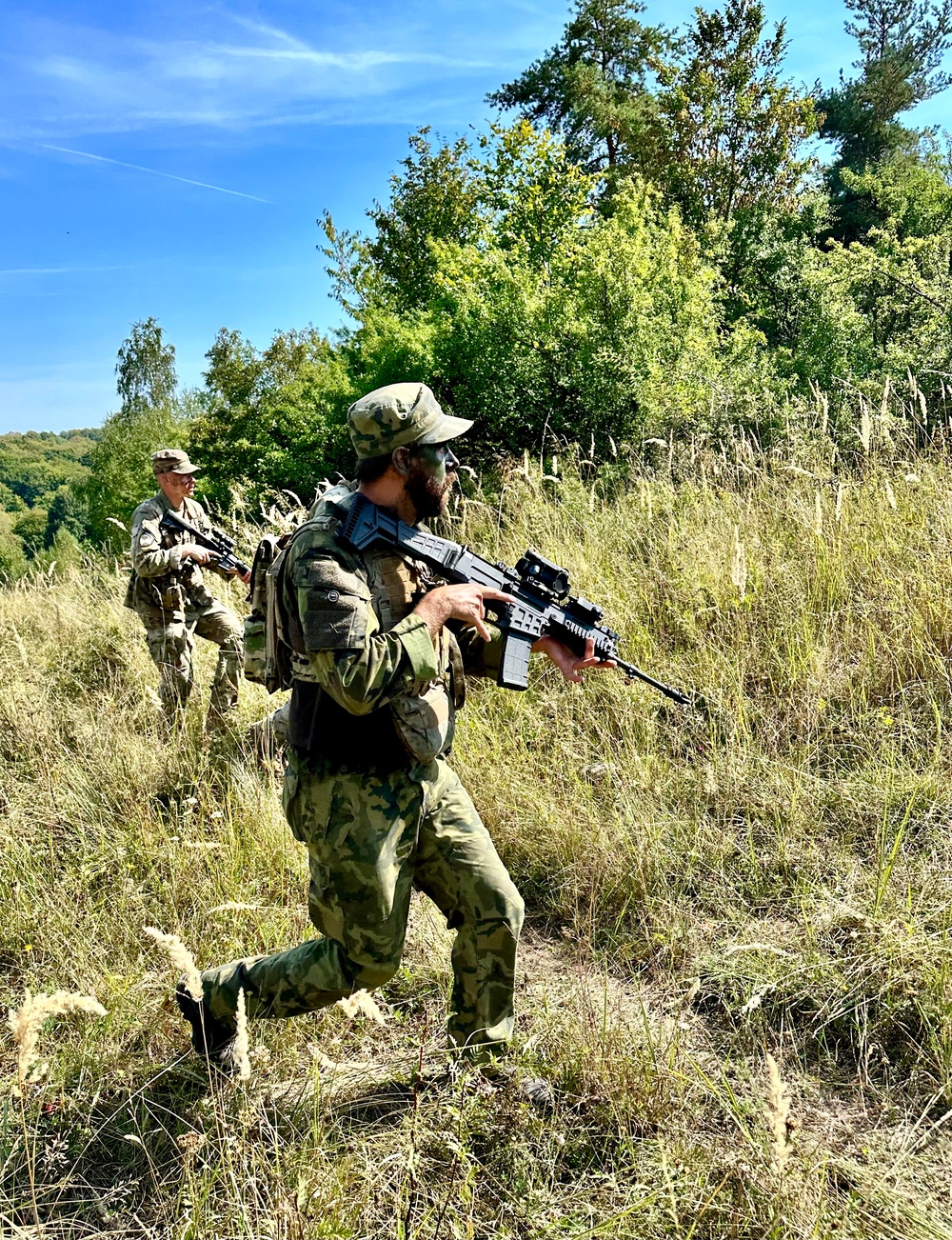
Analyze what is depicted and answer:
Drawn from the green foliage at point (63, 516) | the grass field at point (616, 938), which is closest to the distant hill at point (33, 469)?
the green foliage at point (63, 516)

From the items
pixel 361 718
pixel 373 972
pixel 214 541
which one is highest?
pixel 214 541

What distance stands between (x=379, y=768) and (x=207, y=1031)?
95 cm

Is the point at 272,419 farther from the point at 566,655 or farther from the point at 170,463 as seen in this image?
the point at 566,655

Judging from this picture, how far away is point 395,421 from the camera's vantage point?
2197 mm

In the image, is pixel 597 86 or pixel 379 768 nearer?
pixel 379 768

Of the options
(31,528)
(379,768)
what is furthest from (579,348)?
(31,528)

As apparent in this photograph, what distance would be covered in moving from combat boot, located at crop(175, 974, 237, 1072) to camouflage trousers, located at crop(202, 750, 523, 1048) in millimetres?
35

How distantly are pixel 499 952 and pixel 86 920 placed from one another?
1709mm

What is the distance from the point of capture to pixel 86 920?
311cm

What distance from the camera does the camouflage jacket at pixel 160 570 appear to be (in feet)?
16.2

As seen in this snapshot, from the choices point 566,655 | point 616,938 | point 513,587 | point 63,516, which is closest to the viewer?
point 513,587

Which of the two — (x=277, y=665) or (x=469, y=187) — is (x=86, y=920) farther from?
(x=469, y=187)

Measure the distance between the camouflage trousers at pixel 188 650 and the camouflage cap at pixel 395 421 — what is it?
9.01ft

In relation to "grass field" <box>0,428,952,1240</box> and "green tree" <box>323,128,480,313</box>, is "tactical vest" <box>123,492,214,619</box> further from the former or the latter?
"green tree" <box>323,128,480,313</box>
